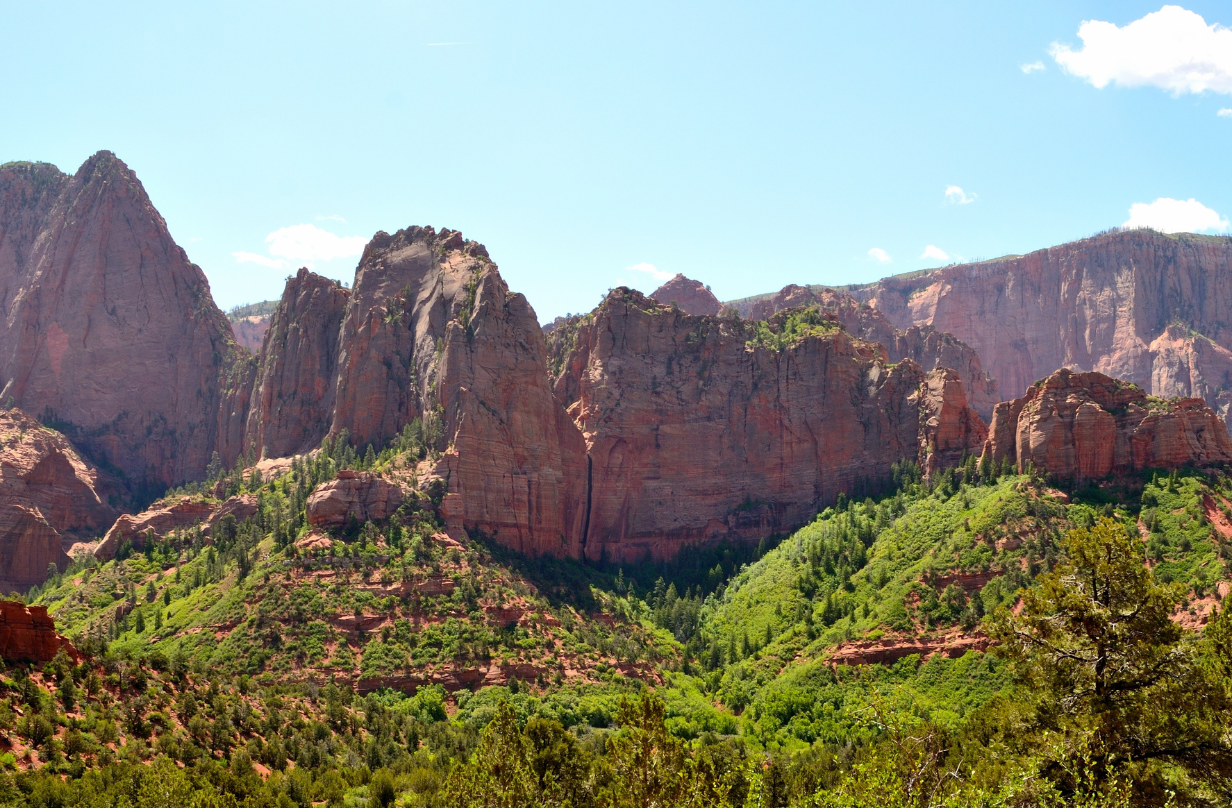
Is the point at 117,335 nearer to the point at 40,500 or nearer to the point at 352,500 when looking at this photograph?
the point at 40,500

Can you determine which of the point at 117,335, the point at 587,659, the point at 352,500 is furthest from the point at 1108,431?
the point at 117,335

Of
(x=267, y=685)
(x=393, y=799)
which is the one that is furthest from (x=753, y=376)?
(x=393, y=799)

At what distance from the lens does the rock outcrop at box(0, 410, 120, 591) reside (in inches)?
4946

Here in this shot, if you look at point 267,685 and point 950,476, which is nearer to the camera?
point 267,685

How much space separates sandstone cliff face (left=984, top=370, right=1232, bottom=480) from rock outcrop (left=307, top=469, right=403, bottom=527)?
65.5 meters

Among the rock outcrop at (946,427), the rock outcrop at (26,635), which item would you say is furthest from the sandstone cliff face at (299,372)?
the rock outcrop at (26,635)

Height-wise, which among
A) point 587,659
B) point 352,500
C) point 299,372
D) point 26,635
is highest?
point 299,372

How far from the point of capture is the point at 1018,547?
91.6 m

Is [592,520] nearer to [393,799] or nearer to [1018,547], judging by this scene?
[1018,547]

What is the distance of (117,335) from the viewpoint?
557 ft

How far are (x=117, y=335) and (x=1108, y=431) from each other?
150 meters

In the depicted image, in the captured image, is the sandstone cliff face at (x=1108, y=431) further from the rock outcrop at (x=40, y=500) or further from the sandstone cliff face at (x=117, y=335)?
the sandstone cliff face at (x=117, y=335)

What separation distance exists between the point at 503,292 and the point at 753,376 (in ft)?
127

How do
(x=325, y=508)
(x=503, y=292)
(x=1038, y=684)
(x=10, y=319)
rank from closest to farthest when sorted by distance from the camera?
1. (x=1038, y=684)
2. (x=325, y=508)
3. (x=503, y=292)
4. (x=10, y=319)
